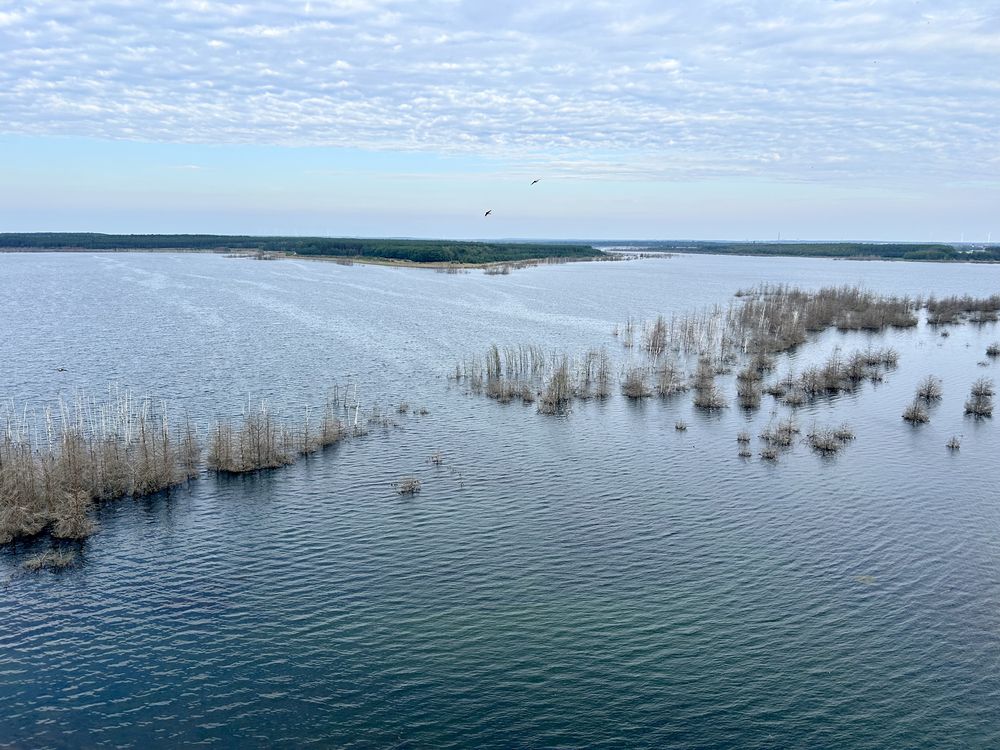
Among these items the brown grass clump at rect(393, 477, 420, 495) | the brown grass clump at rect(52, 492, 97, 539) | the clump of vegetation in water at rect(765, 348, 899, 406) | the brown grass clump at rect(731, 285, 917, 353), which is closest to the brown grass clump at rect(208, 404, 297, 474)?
the brown grass clump at rect(393, 477, 420, 495)

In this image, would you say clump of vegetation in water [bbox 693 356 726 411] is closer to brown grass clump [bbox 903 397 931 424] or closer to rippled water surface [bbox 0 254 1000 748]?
rippled water surface [bbox 0 254 1000 748]

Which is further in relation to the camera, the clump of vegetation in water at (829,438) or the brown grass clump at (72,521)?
the clump of vegetation in water at (829,438)

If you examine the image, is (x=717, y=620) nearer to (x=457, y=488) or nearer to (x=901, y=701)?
(x=901, y=701)

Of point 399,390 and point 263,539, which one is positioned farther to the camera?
point 399,390

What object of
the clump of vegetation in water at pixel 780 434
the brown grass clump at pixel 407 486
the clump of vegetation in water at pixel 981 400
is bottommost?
the brown grass clump at pixel 407 486

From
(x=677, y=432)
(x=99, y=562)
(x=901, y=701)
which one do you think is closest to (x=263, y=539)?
(x=99, y=562)

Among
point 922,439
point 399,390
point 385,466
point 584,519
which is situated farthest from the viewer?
point 399,390

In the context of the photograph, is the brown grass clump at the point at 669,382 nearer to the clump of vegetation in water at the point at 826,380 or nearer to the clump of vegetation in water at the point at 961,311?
the clump of vegetation in water at the point at 826,380

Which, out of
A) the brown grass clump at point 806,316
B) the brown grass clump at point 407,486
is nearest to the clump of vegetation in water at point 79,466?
the brown grass clump at point 407,486
